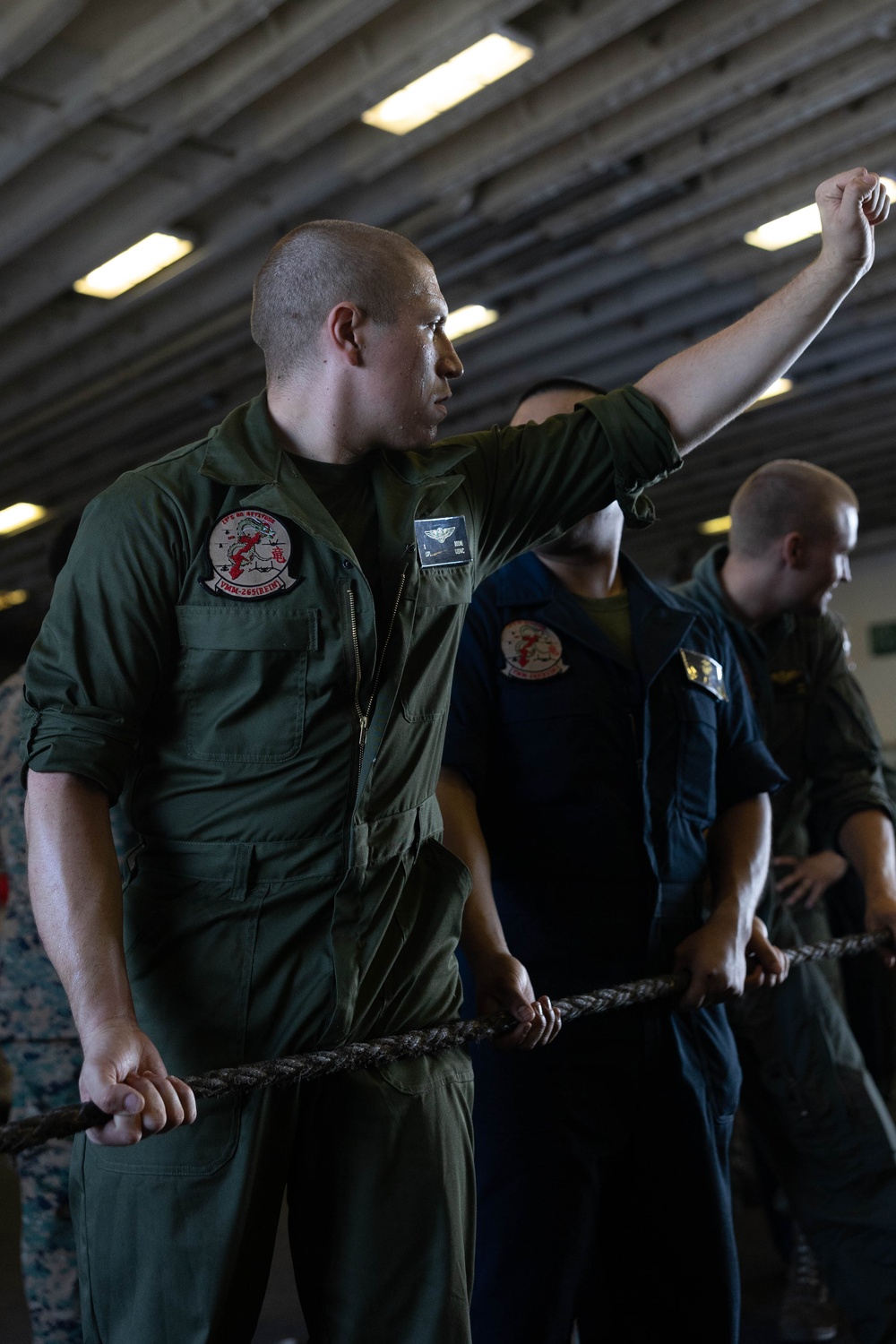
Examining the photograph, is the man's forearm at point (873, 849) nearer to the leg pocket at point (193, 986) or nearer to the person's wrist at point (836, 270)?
the person's wrist at point (836, 270)

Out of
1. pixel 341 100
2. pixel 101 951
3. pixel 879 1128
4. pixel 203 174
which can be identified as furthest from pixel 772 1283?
pixel 203 174

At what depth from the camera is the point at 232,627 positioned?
4.96 feet

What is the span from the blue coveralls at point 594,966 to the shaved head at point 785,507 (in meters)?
1.00

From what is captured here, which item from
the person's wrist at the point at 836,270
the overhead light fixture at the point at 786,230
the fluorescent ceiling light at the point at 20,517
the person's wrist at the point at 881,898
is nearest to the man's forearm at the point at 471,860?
the person's wrist at the point at 836,270

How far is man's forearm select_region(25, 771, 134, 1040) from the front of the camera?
1.36m

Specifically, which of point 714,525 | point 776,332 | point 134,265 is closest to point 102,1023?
point 776,332

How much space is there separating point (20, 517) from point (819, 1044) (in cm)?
897

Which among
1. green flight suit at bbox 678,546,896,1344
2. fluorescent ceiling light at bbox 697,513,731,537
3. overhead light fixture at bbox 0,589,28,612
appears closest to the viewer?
green flight suit at bbox 678,546,896,1344

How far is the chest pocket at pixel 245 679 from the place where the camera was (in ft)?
4.96

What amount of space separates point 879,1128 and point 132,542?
2424 millimetres

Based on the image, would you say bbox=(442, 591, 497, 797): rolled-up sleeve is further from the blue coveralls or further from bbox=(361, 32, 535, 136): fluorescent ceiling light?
bbox=(361, 32, 535, 136): fluorescent ceiling light

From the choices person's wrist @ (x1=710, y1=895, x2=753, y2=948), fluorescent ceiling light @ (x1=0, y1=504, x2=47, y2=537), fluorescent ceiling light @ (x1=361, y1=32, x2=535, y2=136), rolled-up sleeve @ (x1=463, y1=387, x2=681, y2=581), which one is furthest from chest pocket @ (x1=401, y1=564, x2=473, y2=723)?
fluorescent ceiling light @ (x1=0, y1=504, x2=47, y2=537)

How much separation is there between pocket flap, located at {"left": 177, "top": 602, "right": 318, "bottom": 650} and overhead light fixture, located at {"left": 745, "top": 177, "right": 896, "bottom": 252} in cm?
533

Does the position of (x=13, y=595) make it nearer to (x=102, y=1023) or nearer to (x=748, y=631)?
(x=748, y=631)
